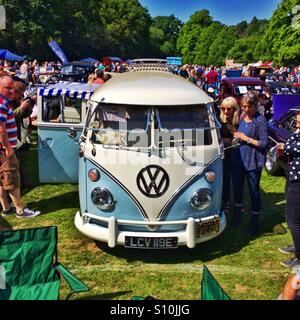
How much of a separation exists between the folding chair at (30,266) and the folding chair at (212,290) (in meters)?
1.11

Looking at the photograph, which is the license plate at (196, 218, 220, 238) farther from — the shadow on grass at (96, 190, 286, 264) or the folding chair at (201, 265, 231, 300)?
the folding chair at (201, 265, 231, 300)

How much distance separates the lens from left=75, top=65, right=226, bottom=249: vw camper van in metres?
5.04

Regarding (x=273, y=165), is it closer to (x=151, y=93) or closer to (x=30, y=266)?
(x=151, y=93)

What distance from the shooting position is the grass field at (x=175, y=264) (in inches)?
186

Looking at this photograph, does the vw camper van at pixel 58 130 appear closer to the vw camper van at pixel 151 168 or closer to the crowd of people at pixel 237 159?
the crowd of people at pixel 237 159

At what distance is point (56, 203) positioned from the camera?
7.27 meters

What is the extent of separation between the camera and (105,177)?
16.9ft

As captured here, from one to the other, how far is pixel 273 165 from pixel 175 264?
440cm

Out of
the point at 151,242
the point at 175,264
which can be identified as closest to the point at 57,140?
the point at 151,242

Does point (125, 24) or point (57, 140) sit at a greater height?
point (125, 24)

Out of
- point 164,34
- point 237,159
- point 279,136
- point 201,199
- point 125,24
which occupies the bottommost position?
point 201,199

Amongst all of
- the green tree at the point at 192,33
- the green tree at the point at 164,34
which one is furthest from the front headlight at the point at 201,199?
the green tree at the point at 164,34

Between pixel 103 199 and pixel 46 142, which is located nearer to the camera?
pixel 103 199
